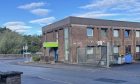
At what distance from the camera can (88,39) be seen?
44781 millimetres

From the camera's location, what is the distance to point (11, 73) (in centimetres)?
845

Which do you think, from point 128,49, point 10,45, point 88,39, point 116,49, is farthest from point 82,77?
point 10,45

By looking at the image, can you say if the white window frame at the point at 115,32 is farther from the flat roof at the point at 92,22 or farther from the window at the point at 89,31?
the window at the point at 89,31

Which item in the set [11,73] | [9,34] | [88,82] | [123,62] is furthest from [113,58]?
[9,34]

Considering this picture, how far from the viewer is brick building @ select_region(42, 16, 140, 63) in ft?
142

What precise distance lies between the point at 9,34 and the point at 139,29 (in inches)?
1774

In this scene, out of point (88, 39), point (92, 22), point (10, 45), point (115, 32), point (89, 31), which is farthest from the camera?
point (10, 45)

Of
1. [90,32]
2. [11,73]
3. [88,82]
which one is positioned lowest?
[88,82]

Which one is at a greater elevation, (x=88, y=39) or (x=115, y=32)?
(x=115, y=32)

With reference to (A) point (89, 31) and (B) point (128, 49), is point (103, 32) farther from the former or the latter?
(B) point (128, 49)

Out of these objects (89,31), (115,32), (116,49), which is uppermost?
(115,32)

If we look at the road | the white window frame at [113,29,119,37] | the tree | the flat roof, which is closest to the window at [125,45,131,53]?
the white window frame at [113,29,119,37]

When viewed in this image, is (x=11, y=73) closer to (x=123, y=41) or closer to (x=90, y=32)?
(x=90, y=32)

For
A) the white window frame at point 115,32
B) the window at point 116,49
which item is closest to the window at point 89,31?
the white window frame at point 115,32
